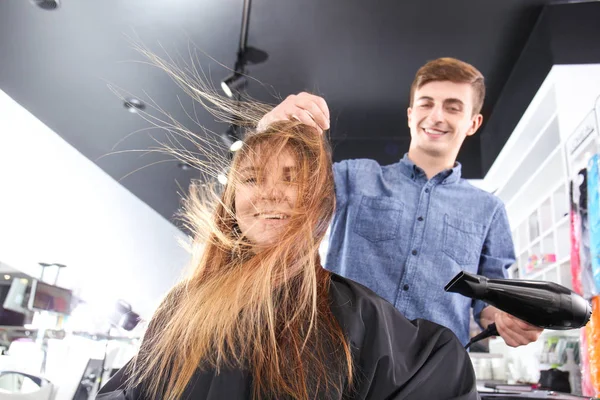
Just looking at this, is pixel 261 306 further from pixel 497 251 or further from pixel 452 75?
pixel 452 75

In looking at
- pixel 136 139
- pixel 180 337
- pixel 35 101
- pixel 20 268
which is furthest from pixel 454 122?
pixel 136 139

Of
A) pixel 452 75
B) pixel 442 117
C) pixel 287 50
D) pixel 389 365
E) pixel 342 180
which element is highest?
pixel 287 50

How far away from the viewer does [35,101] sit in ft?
17.1

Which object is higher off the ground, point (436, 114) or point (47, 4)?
point (47, 4)

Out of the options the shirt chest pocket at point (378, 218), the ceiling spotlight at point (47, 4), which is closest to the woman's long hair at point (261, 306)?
the shirt chest pocket at point (378, 218)

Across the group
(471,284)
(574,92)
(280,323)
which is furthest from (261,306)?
(574,92)

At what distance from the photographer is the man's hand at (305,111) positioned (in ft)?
3.94

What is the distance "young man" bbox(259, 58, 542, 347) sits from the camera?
4.94 feet

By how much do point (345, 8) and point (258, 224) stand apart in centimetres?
323

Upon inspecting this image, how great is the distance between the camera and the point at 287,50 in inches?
→ 180

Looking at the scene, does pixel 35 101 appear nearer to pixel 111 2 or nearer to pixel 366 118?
pixel 111 2

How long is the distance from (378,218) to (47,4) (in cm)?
346

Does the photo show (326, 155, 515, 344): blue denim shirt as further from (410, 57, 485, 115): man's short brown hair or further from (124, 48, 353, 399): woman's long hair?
(124, 48, 353, 399): woman's long hair

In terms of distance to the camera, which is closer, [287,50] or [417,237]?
[417,237]
